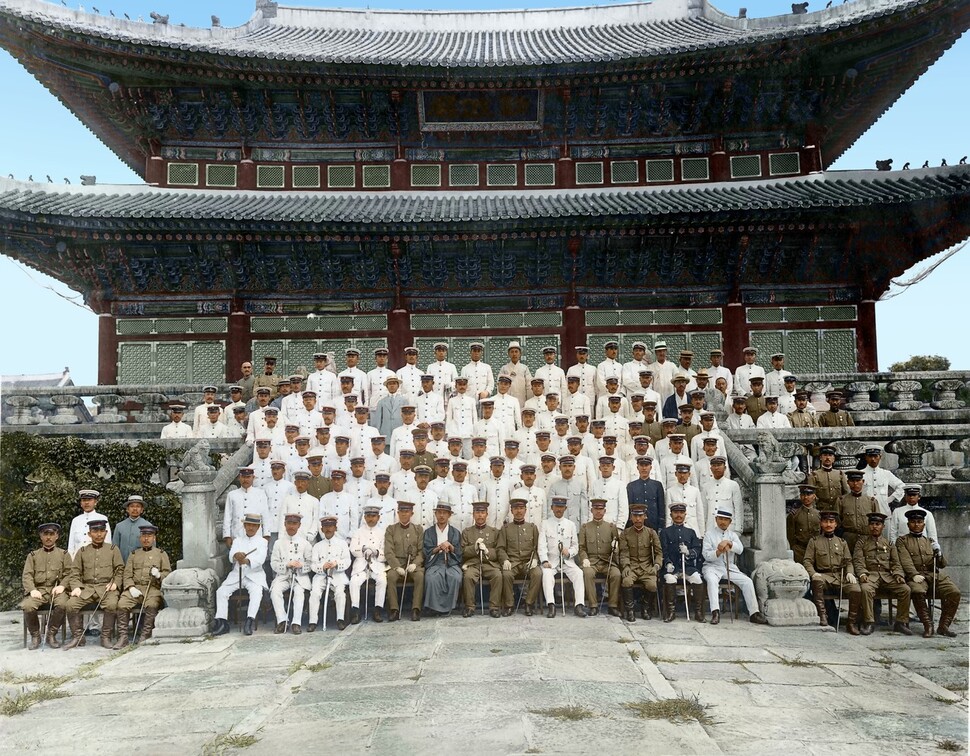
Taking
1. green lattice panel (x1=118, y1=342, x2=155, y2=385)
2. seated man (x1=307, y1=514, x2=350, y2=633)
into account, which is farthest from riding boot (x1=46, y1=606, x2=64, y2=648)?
green lattice panel (x1=118, y1=342, x2=155, y2=385)

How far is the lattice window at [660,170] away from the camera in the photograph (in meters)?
15.8

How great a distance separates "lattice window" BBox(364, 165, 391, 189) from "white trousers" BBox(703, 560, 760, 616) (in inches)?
418

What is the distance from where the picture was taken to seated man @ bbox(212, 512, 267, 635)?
7.67 meters

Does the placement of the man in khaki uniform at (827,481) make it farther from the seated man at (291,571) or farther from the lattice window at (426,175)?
the lattice window at (426,175)

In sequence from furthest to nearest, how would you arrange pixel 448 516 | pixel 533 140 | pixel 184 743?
pixel 533 140 < pixel 448 516 < pixel 184 743

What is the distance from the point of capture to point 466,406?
10570 mm

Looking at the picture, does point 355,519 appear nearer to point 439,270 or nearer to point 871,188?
point 439,270

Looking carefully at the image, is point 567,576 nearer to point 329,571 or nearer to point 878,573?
point 329,571

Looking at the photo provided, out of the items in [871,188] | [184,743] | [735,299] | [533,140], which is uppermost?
[533,140]

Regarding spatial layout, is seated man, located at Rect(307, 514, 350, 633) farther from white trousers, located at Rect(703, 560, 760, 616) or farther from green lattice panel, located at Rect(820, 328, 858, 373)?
green lattice panel, located at Rect(820, 328, 858, 373)

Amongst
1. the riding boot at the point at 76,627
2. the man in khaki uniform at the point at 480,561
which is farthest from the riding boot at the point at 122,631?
the man in khaki uniform at the point at 480,561

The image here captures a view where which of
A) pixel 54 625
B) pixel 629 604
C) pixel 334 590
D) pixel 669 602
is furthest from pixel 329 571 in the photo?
pixel 669 602

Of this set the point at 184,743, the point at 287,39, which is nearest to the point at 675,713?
the point at 184,743

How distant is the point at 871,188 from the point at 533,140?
6.36 metres
